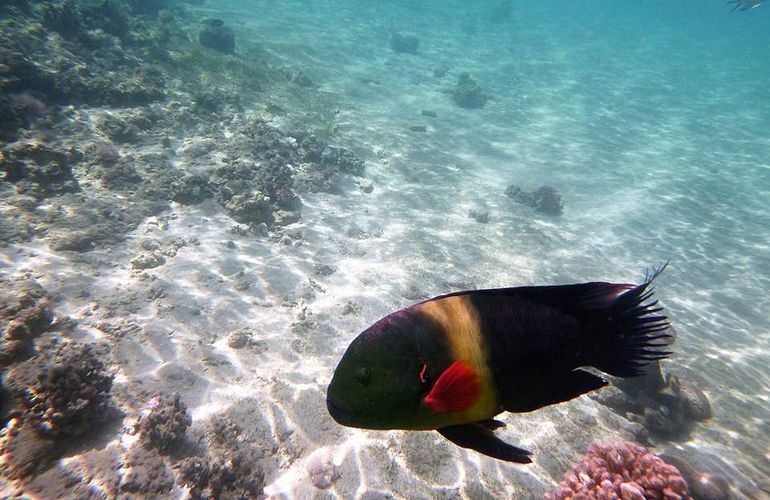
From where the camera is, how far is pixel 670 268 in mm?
12172

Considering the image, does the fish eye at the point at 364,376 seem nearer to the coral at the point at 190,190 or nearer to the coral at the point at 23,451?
the coral at the point at 23,451

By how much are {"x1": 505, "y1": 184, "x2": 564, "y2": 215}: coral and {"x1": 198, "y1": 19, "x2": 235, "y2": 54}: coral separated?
16974 mm

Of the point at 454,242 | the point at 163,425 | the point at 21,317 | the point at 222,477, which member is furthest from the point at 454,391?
the point at 454,242

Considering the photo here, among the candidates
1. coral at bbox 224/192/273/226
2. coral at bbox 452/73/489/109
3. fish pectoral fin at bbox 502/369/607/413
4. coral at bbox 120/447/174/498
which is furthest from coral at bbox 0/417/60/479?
coral at bbox 452/73/489/109

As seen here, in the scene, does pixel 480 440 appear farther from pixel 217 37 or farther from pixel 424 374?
pixel 217 37

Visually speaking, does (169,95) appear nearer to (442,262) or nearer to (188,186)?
(188,186)

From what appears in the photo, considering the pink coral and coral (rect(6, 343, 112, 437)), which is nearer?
the pink coral

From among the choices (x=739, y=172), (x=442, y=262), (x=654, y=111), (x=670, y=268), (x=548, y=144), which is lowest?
(x=442, y=262)

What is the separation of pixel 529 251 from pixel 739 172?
1708 cm

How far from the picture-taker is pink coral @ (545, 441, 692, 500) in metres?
3.83

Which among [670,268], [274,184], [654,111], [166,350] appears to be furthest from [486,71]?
[166,350]

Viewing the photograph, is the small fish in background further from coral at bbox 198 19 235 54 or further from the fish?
coral at bbox 198 19 235 54

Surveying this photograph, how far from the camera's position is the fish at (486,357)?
3.67 ft

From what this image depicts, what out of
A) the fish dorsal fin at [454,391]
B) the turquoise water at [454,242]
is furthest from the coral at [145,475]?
the fish dorsal fin at [454,391]
